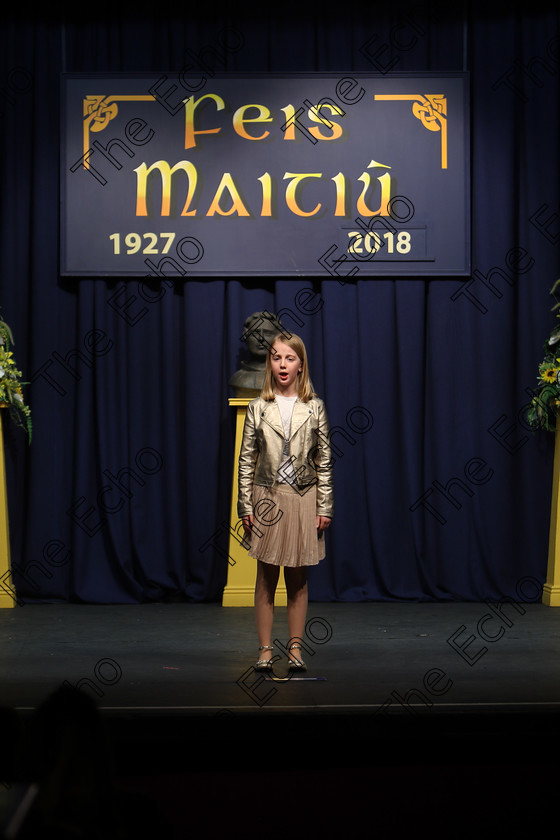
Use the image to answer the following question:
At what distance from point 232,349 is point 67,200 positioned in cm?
130

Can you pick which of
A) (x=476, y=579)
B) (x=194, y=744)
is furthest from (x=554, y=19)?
(x=194, y=744)

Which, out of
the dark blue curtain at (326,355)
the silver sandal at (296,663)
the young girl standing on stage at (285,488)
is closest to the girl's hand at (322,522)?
the young girl standing on stage at (285,488)

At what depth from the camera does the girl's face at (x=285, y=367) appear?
375 cm

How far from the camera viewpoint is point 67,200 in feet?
18.2

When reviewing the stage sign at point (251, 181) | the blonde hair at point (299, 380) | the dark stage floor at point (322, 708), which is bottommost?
the dark stage floor at point (322, 708)

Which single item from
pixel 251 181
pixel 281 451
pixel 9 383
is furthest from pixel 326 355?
pixel 281 451

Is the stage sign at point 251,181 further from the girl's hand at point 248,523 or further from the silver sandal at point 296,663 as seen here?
the silver sandal at point 296,663

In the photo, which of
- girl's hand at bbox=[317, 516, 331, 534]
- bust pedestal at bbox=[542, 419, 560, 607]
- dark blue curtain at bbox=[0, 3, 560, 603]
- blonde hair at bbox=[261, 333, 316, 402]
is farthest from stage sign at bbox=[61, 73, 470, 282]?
girl's hand at bbox=[317, 516, 331, 534]

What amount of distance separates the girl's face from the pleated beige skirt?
405mm

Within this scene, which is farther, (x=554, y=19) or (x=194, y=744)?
(x=554, y=19)

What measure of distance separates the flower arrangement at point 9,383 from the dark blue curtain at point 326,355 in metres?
0.21

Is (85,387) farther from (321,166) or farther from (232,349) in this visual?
(321,166)

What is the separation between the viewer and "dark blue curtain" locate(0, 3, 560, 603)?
5562 mm

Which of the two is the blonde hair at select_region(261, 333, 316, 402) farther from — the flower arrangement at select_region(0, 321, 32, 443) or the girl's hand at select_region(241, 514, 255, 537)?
the flower arrangement at select_region(0, 321, 32, 443)
